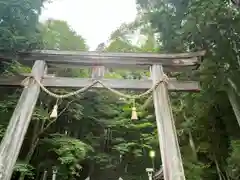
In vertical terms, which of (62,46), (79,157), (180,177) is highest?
(62,46)

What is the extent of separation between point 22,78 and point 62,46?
18.2ft

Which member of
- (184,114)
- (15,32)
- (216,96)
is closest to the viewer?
(15,32)

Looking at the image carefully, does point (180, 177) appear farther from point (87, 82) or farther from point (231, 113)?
point (231, 113)

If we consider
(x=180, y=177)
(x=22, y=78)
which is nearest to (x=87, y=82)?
(x=22, y=78)

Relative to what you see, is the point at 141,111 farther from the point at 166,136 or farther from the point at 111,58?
the point at 166,136

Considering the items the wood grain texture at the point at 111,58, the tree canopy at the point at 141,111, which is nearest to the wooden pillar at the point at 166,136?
the wood grain texture at the point at 111,58

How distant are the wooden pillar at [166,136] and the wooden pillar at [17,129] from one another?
251cm

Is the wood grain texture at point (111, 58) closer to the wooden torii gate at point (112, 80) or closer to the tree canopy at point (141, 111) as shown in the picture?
the wooden torii gate at point (112, 80)

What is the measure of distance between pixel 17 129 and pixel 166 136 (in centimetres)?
277

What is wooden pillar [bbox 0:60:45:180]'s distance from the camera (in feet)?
14.1

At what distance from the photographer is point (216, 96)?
806 cm

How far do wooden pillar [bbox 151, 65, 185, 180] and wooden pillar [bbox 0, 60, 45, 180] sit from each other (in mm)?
2514

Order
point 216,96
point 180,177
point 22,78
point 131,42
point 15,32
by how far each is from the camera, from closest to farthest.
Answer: point 180,177, point 22,78, point 15,32, point 216,96, point 131,42

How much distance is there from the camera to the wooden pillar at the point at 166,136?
429cm
